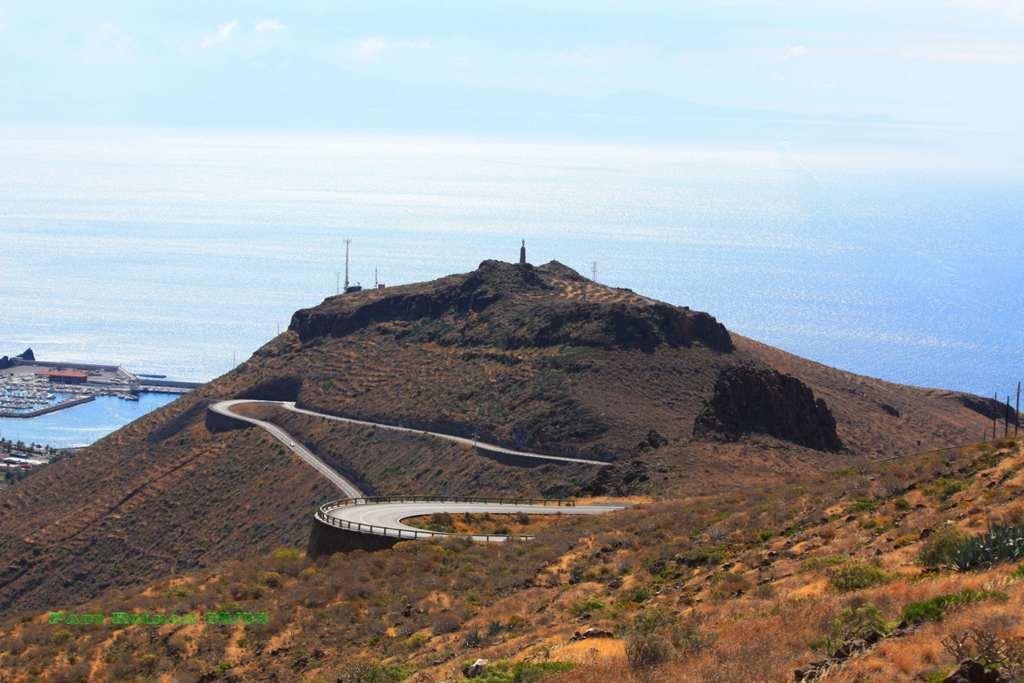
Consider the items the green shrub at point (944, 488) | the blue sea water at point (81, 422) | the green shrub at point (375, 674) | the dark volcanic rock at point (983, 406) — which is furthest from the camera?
the blue sea water at point (81, 422)

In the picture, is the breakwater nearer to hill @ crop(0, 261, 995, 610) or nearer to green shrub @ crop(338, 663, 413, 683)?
hill @ crop(0, 261, 995, 610)

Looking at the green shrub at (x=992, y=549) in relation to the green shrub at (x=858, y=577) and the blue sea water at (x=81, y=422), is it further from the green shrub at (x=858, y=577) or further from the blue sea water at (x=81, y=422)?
the blue sea water at (x=81, y=422)

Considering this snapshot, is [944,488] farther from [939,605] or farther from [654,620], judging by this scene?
[939,605]

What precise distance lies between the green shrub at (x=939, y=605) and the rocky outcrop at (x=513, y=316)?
49.6m

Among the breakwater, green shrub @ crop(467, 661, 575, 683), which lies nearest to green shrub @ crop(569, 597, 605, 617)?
green shrub @ crop(467, 661, 575, 683)

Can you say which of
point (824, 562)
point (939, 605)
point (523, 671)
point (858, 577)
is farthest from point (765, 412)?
point (939, 605)

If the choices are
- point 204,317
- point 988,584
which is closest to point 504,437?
point 988,584

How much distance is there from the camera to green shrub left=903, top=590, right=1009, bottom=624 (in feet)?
49.5

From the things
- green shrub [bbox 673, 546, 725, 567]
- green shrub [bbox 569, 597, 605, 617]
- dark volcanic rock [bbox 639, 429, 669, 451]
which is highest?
green shrub [bbox 673, 546, 725, 567]

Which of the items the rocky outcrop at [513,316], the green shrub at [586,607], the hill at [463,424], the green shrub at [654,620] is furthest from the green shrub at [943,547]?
the rocky outcrop at [513,316]

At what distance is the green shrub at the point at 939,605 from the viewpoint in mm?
15078

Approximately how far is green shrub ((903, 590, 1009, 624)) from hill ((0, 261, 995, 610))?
25707mm

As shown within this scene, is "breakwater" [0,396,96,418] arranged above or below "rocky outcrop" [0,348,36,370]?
below

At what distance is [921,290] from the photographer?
190 m
